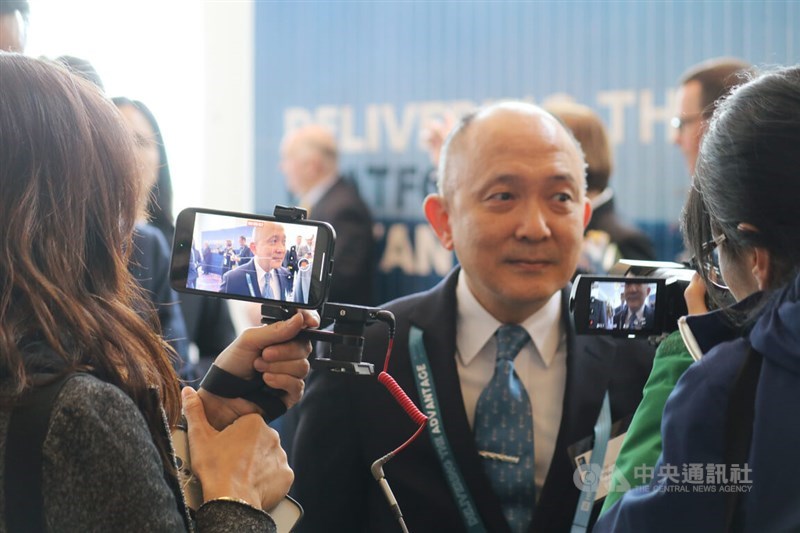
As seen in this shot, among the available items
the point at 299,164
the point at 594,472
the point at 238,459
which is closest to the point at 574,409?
the point at 594,472

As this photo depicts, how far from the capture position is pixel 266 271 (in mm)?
1212

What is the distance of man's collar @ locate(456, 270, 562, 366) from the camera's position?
1648mm

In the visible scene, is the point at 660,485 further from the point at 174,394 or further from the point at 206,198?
the point at 206,198

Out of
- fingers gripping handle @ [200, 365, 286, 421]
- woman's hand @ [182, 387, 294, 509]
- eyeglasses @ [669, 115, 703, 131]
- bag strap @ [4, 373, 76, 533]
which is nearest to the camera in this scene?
bag strap @ [4, 373, 76, 533]

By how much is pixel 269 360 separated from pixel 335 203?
11.6 feet

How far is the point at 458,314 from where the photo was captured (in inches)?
67.1

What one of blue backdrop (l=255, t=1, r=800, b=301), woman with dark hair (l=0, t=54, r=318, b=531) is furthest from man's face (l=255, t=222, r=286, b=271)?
blue backdrop (l=255, t=1, r=800, b=301)

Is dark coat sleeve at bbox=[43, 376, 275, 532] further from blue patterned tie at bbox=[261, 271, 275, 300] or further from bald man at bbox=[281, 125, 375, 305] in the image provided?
bald man at bbox=[281, 125, 375, 305]

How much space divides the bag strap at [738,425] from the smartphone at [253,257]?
0.50 metres

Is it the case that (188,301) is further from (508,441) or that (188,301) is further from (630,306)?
(630,306)

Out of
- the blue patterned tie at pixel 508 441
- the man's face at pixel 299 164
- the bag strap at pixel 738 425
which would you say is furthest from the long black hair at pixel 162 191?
the man's face at pixel 299 164

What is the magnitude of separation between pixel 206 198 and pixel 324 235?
17.0ft

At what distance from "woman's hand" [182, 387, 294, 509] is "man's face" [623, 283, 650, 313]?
55 centimetres

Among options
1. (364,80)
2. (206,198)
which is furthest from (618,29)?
(206,198)
